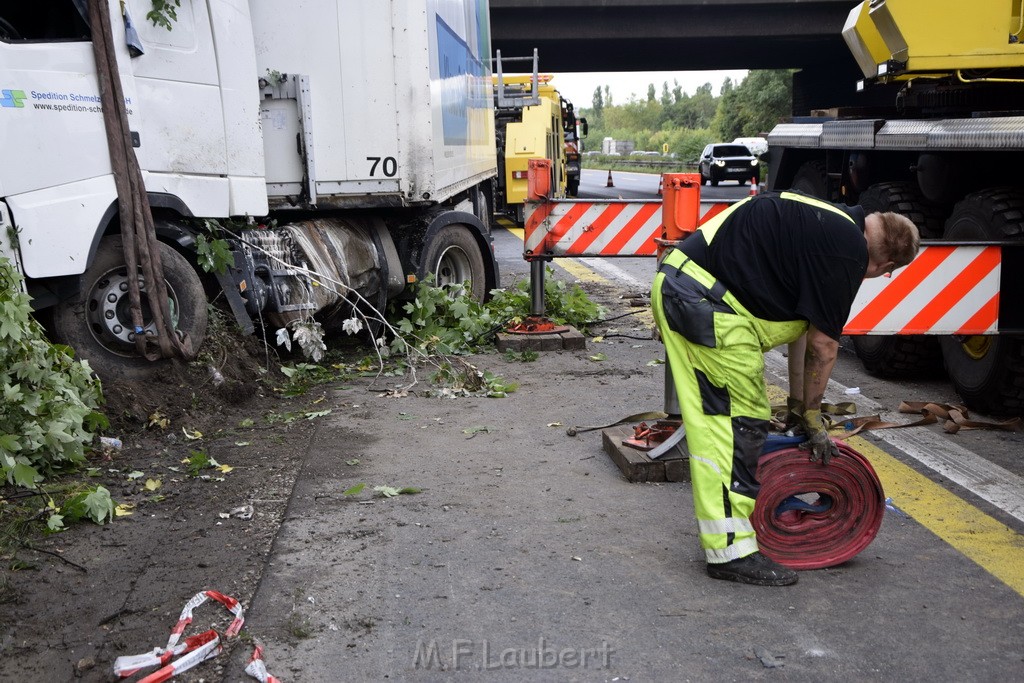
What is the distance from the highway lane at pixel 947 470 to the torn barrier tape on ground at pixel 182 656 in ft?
9.10

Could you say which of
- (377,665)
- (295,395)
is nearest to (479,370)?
(295,395)

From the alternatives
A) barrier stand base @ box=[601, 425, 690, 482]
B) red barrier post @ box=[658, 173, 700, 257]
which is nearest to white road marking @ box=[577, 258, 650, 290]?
red barrier post @ box=[658, 173, 700, 257]

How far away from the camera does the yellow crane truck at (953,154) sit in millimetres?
6023

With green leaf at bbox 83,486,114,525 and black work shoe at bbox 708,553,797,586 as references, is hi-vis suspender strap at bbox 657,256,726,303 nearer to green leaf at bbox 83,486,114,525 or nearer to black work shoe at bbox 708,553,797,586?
black work shoe at bbox 708,553,797,586

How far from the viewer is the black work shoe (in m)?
3.98

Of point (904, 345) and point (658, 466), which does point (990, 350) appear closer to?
point (904, 345)

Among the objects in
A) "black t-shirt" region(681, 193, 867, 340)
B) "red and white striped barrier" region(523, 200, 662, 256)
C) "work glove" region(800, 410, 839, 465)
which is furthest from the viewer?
"red and white striped barrier" region(523, 200, 662, 256)

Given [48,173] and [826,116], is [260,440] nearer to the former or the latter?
[48,173]

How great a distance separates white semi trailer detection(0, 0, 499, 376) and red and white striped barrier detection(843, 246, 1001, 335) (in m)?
3.84

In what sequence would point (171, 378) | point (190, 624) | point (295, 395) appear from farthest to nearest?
point (295, 395) < point (171, 378) < point (190, 624)

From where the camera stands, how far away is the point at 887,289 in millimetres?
6051

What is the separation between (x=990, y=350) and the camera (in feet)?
20.6

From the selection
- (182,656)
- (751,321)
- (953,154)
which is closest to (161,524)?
(182,656)

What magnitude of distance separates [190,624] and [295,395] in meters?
3.56
